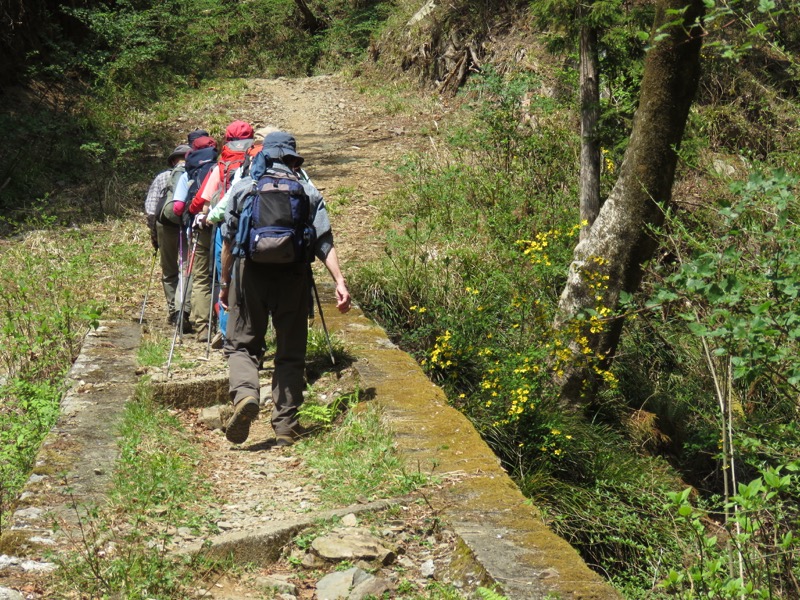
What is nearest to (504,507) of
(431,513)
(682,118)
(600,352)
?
(431,513)

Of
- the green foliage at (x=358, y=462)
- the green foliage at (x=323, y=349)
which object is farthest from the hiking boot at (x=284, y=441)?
the green foliage at (x=323, y=349)

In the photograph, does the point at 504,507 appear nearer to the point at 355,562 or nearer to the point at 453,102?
the point at 355,562

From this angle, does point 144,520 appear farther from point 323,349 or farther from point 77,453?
point 323,349

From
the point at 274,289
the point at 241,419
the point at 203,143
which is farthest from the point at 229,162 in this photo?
the point at 241,419

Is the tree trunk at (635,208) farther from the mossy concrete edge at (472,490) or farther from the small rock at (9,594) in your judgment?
the small rock at (9,594)

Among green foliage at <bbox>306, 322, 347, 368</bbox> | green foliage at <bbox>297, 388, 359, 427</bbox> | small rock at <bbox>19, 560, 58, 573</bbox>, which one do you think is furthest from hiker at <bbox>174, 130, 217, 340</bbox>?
small rock at <bbox>19, 560, 58, 573</bbox>

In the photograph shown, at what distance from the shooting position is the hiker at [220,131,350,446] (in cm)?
611

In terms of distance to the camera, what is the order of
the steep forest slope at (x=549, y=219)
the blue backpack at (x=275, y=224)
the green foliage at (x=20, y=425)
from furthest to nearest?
the blue backpack at (x=275, y=224)
the green foliage at (x=20, y=425)
the steep forest slope at (x=549, y=219)

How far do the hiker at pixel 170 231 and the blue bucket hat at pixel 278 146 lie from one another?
262cm

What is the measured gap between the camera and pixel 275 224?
604cm

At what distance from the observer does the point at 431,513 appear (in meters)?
4.91

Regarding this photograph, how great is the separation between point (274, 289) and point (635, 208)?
11.3 feet

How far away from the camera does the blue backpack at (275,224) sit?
5992 mm

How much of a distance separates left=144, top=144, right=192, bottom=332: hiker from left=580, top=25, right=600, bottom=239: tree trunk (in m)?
4.31
